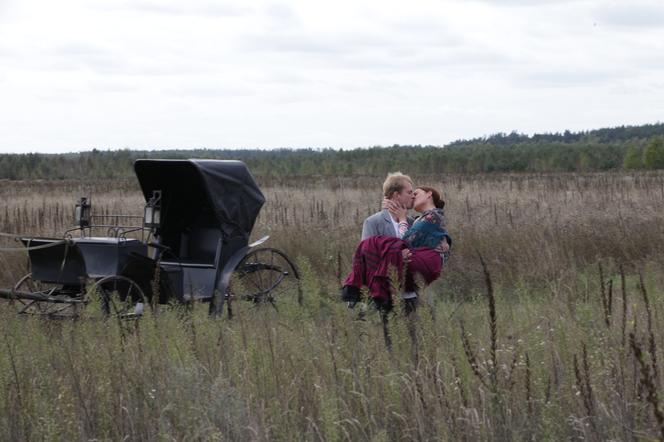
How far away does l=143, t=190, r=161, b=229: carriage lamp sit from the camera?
33.0 feet

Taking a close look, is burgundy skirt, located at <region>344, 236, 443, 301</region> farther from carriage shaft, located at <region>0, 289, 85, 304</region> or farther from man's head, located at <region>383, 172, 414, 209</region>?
carriage shaft, located at <region>0, 289, 85, 304</region>

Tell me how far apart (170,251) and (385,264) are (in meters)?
4.22

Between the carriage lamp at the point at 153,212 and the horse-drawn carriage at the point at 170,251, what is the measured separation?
1 cm

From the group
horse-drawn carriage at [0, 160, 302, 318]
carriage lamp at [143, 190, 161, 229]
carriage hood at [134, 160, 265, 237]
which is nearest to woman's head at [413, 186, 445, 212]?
horse-drawn carriage at [0, 160, 302, 318]

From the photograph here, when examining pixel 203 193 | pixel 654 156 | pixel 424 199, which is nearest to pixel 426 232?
pixel 424 199

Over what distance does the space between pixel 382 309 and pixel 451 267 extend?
5603mm

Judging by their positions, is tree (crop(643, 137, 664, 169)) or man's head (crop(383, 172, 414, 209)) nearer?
man's head (crop(383, 172, 414, 209))

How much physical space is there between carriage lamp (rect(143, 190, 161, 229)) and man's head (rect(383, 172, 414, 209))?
Answer: 3620 mm

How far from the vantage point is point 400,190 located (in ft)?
23.3

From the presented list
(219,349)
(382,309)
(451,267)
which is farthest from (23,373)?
(451,267)

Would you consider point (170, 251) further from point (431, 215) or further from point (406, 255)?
point (406, 255)

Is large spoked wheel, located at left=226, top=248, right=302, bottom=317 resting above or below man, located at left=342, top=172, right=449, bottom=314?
below

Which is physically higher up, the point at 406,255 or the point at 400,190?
the point at 400,190

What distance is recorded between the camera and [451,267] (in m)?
12.1
